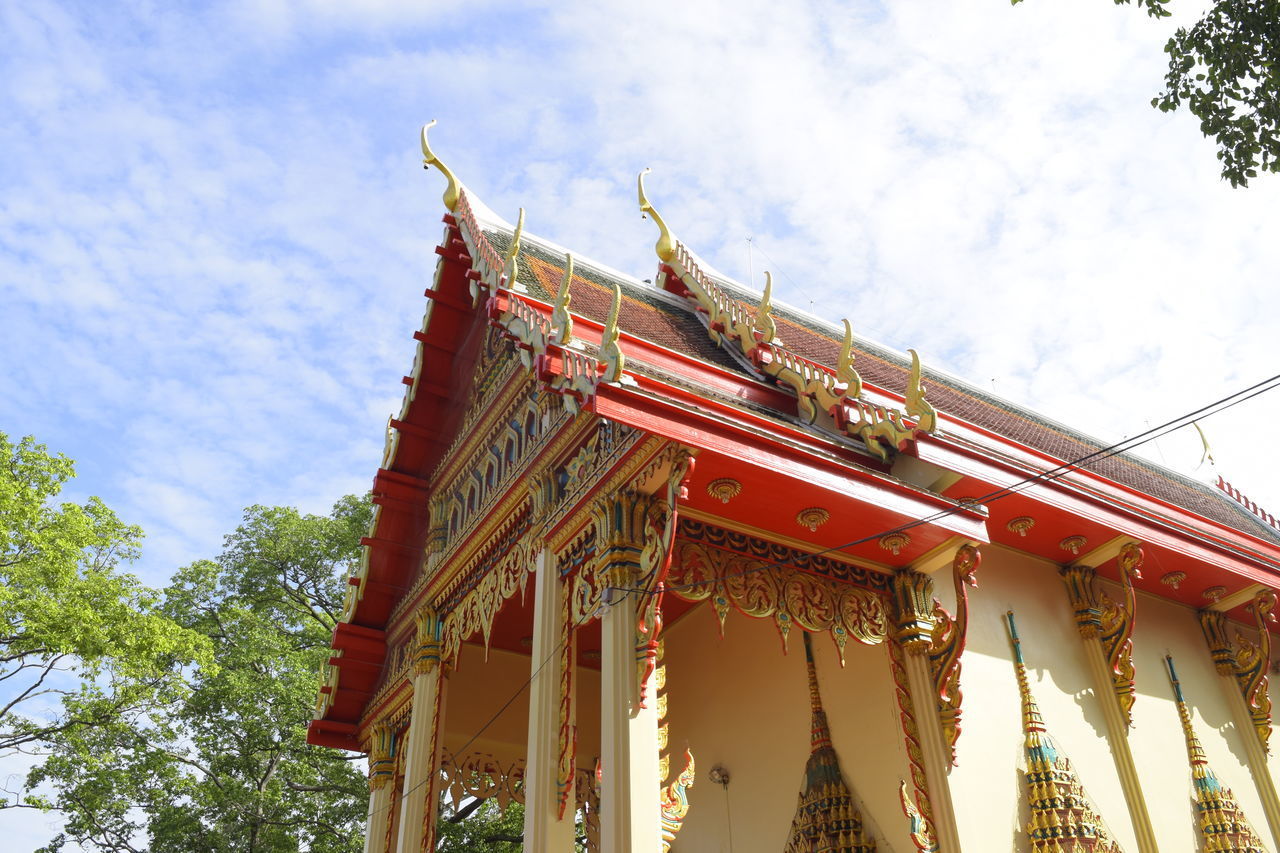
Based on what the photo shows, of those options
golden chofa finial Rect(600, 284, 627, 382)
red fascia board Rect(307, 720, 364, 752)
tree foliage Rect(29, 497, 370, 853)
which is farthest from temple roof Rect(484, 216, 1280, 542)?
tree foliage Rect(29, 497, 370, 853)

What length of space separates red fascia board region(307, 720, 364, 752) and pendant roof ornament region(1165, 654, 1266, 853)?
7748mm

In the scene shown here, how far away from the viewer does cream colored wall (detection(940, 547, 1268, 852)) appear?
6820 mm

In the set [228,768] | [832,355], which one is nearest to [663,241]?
[832,355]

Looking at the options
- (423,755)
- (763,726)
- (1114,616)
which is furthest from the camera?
(423,755)

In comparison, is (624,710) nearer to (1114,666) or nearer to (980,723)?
(980,723)

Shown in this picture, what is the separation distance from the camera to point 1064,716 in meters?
7.50

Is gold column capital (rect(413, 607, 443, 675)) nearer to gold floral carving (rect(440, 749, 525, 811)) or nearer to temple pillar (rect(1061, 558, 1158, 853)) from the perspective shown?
gold floral carving (rect(440, 749, 525, 811))

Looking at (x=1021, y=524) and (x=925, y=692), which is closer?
(x=925, y=692)

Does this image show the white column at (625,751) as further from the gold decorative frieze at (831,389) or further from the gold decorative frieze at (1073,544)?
the gold decorative frieze at (1073,544)

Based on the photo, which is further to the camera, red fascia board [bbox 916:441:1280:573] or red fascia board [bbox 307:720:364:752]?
red fascia board [bbox 307:720:364:752]

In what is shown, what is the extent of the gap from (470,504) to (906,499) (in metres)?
4.06

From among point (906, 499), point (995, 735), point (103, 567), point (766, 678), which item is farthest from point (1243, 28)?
point (103, 567)

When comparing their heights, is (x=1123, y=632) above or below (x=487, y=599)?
below

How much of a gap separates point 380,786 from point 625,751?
5145 mm
